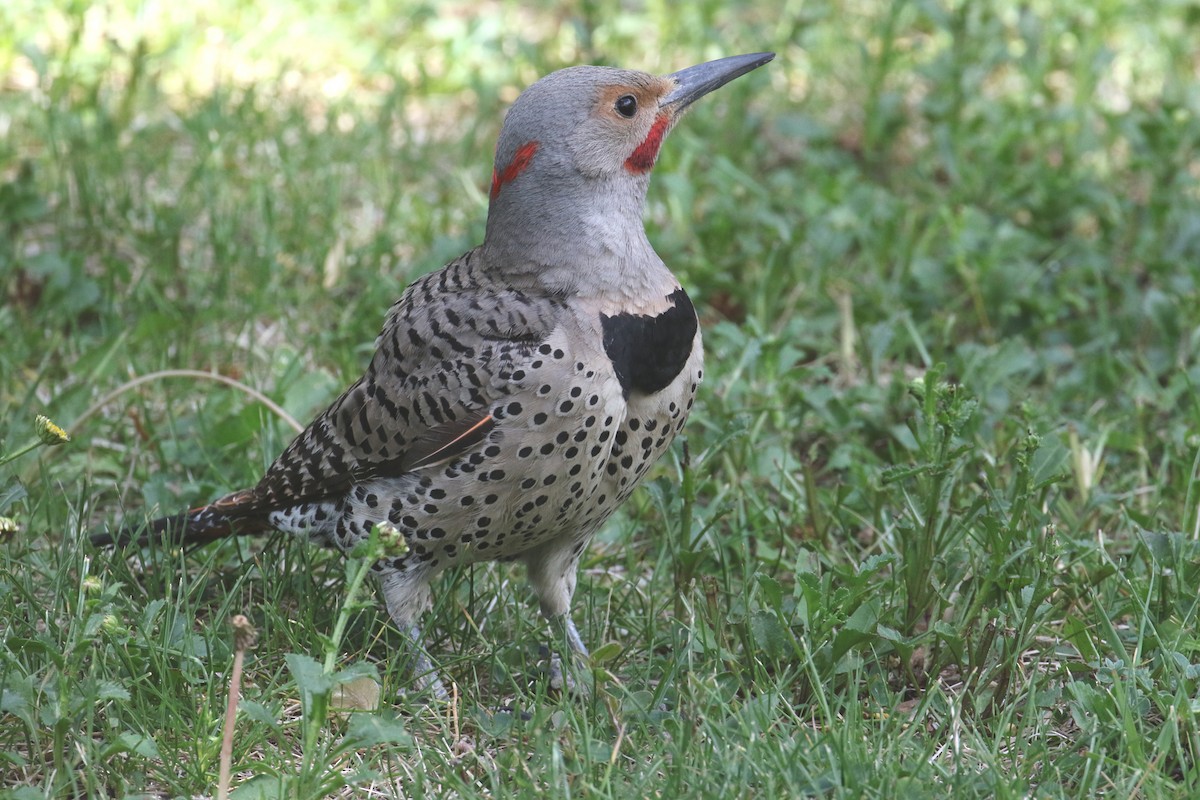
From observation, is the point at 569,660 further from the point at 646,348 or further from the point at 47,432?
the point at 47,432

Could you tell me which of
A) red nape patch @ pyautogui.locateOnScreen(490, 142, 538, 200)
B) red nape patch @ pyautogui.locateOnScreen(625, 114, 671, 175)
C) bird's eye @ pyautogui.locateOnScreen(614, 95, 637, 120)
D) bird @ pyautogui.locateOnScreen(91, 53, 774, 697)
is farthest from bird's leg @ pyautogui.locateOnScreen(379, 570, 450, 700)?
bird's eye @ pyautogui.locateOnScreen(614, 95, 637, 120)

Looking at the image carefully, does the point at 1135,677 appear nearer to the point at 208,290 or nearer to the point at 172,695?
the point at 172,695

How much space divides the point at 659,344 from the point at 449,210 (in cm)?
292

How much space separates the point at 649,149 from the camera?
3.95 m

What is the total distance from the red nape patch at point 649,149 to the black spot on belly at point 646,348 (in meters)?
0.43

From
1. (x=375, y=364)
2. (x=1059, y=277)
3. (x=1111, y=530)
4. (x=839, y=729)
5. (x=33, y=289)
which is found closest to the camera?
(x=839, y=729)

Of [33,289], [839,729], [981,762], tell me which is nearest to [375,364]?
[839,729]

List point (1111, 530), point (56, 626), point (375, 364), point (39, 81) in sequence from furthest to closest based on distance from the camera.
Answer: point (39, 81), point (1111, 530), point (375, 364), point (56, 626)

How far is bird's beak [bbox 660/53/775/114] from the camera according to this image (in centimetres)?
405

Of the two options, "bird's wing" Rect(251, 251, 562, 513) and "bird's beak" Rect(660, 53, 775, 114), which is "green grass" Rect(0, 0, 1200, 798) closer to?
"bird's wing" Rect(251, 251, 562, 513)

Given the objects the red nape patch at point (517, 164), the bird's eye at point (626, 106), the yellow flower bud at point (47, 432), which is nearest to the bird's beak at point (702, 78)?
the bird's eye at point (626, 106)

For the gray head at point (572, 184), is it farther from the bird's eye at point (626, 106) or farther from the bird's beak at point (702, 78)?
Result: the bird's beak at point (702, 78)

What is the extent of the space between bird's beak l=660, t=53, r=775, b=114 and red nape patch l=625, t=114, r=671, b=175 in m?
0.06

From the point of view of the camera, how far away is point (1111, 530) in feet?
15.0
